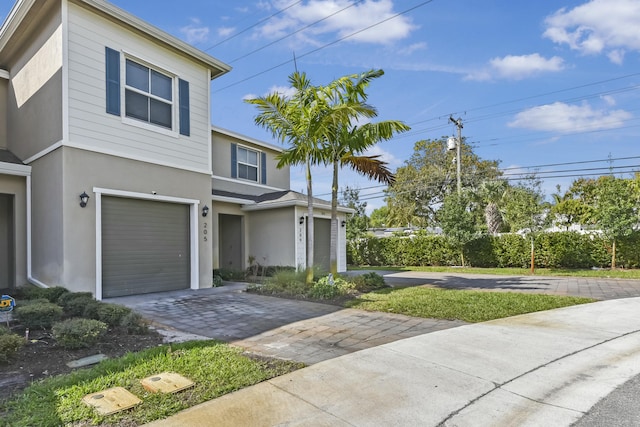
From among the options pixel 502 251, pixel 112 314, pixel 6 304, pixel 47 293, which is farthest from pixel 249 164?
pixel 502 251

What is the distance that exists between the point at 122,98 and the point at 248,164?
264 inches

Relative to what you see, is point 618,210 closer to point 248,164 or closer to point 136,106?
point 248,164

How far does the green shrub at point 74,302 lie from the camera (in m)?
6.08

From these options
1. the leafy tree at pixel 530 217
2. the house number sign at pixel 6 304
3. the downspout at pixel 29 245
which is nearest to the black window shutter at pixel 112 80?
the downspout at pixel 29 245

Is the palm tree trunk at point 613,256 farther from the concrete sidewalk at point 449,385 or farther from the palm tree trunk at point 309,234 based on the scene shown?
the palm tree trunk at point 309,234

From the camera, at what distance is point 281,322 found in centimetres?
624

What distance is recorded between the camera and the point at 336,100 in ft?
31.3

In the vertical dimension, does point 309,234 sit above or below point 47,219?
below

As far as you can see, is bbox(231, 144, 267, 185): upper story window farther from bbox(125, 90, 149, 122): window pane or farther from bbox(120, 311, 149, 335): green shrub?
bbox(120, 311, 149, 335): green shrub

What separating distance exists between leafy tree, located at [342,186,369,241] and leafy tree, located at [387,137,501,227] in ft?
21.6

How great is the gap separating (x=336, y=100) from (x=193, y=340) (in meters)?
6.86

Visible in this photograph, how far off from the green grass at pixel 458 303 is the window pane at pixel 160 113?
6.61 m

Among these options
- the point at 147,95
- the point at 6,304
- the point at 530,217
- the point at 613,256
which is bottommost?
the point at 613,256

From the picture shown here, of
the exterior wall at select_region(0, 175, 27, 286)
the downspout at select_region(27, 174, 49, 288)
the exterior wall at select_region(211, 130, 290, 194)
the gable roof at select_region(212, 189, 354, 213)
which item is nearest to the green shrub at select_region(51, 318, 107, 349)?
the downspout at select_region(27, 174, 49, 288)
